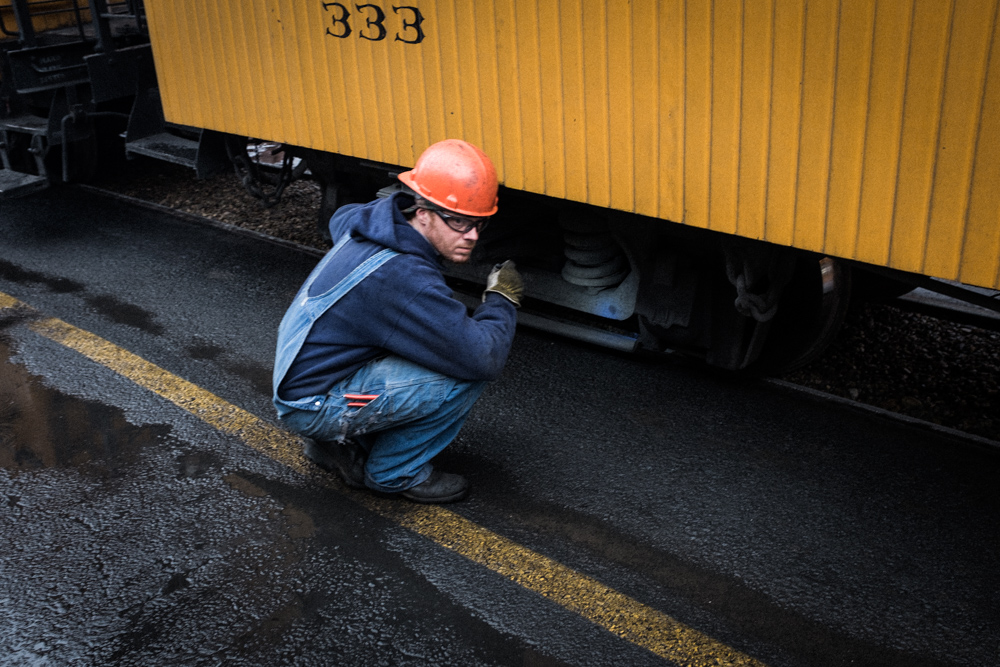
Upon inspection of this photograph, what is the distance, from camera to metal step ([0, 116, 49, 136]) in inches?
277

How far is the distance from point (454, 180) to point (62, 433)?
2210mm

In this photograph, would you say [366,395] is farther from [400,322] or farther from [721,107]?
[721,107]

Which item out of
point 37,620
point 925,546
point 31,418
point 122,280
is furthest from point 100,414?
point 925,546

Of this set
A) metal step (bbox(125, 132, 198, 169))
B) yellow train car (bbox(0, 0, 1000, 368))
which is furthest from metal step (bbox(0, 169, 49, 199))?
yellow train car (bbox(0, 0, 1000, 368))

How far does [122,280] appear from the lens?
5.63 m

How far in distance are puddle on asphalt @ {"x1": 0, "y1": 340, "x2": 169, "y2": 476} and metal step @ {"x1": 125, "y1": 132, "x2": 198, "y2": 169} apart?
7.98 feet

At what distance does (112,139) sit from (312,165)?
3.90m

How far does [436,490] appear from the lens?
3.35 m

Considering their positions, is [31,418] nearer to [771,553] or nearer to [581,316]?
[581,316]

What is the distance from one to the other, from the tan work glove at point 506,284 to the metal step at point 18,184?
500cm

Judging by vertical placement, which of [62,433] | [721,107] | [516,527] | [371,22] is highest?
[371,22]

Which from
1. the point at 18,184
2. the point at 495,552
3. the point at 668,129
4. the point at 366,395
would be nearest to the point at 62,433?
the point at 366,395

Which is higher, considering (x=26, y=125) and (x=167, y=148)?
(x=26, y=125)

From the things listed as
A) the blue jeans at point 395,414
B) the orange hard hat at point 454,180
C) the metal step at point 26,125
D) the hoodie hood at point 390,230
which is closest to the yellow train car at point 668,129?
the orange hard hat at point 454,180
